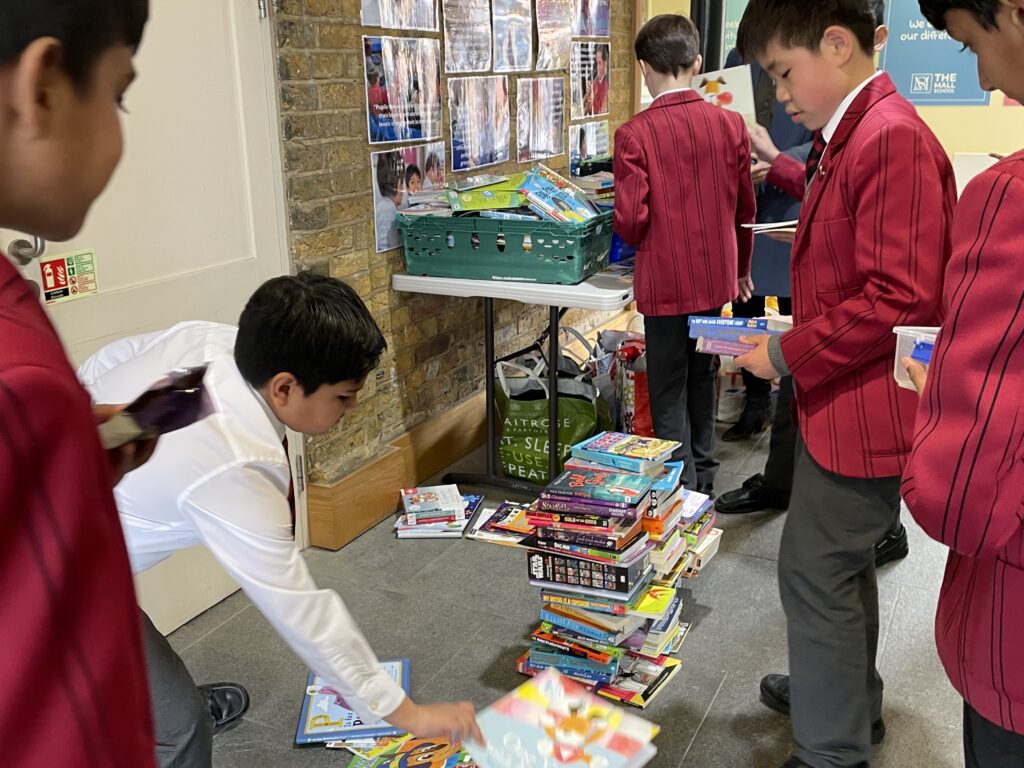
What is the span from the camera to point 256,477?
136 centimetres

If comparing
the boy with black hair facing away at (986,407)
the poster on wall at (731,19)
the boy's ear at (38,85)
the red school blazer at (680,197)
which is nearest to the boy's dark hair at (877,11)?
the boy with black hair facing away at (986,407)

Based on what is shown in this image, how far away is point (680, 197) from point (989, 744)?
7.27 ft

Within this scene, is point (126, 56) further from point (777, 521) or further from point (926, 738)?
point (777, 521)

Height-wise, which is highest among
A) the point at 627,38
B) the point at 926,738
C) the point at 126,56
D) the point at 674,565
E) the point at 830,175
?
the point at 627,38

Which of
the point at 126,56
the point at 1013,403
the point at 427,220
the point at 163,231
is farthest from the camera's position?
the point at 427,220

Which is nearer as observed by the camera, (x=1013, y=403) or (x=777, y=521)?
(x=1013, y=403)

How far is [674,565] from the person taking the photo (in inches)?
97.7

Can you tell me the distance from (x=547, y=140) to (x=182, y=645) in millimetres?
2795

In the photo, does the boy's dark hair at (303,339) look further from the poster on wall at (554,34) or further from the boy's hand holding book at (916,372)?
the poster on wall at (554,34)

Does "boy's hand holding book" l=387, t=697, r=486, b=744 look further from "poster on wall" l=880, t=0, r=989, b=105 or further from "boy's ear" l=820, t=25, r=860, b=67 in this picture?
"poster on wall" l=880, t=0, r=989, b=105

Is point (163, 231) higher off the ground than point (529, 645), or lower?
higher

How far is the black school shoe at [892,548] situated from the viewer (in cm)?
293

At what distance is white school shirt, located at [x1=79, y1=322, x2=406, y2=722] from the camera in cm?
127

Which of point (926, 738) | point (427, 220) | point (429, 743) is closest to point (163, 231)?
point (427, 220)
